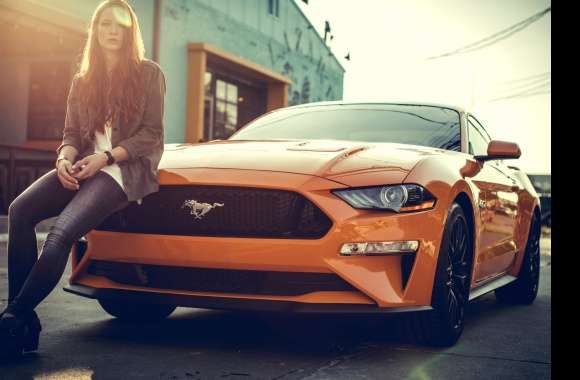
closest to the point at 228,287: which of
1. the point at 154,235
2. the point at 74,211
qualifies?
the point at 154,235

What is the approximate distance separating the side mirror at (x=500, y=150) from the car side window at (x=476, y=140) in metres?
0.21

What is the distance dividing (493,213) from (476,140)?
0.80 metres

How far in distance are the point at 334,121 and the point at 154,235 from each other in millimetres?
1859

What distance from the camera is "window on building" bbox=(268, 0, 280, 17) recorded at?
19969mm

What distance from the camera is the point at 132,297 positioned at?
3859mm

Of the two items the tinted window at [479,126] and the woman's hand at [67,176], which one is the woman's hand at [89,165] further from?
the tinted window at [479,126]

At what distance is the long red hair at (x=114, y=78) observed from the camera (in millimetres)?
3959

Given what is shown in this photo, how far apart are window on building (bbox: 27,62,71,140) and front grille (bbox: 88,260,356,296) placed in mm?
12661

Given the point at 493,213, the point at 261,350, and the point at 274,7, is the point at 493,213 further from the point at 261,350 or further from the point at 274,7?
the point at 274,7

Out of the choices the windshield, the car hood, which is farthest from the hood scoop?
the windshield

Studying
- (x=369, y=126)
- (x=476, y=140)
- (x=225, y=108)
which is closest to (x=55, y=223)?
(x=369, y=126)

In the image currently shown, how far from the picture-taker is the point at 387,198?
12.3 ft

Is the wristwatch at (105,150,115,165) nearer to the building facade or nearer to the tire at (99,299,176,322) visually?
the tire at (99,299,176,322)
